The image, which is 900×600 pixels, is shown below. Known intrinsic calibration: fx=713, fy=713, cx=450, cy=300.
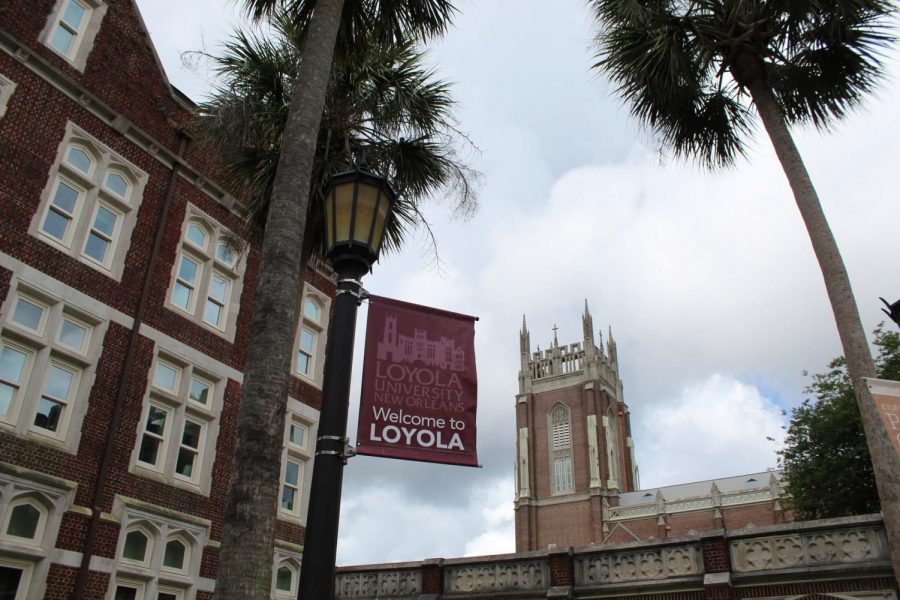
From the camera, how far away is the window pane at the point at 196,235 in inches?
613

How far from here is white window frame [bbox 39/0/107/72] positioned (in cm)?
1311

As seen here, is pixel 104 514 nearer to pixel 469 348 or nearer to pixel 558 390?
pixel 469 348

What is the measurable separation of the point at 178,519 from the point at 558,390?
→ 58.6 metres

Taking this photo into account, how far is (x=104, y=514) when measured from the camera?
12000mm

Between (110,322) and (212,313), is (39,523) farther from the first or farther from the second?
(212,313)

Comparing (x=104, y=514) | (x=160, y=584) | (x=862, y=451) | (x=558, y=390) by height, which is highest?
(x=558, y=390)

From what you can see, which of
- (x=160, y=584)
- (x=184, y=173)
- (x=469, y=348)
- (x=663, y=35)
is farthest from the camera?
(x=184, y=173)

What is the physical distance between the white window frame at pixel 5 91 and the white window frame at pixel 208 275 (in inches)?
163

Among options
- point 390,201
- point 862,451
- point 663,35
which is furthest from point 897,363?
point 390,201

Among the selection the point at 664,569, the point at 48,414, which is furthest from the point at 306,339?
the point at 664,569

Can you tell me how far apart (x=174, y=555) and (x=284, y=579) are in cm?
338

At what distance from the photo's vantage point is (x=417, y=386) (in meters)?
5.40

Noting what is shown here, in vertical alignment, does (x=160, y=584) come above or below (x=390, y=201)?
below

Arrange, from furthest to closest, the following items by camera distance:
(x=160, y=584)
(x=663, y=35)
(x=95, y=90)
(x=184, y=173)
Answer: (x=184, y=173) → (x=95, y=90) → (x=160, y=584) → (x=663, y=35)
